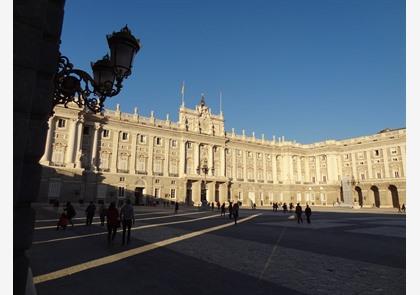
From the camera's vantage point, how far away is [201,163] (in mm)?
56719

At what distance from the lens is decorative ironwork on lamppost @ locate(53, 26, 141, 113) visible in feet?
17.3

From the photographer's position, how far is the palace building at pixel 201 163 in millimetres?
41469

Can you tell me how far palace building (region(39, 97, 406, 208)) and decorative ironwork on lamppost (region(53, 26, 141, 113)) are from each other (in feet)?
110

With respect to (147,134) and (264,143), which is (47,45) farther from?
(264,143)

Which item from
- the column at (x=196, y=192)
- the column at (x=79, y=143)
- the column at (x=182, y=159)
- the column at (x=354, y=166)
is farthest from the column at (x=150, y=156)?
the column at (x=354, y=166)

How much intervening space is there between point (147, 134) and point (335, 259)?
45.6 metres

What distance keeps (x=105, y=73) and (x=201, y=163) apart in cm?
5099

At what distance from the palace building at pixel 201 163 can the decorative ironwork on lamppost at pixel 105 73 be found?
33551 mm

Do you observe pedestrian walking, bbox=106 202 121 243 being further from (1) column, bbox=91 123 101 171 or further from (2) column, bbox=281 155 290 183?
(2) column, bbox=281 155 290 183

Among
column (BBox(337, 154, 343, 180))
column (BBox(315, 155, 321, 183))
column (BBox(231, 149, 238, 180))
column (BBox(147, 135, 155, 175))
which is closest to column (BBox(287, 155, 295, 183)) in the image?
column (BBox(315, 155, 321, 183))

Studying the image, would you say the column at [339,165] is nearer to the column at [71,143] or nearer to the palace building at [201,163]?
the palace building at [201,163]

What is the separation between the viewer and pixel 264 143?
6981cm

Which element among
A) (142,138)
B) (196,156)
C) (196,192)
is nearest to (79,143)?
(142,138)
